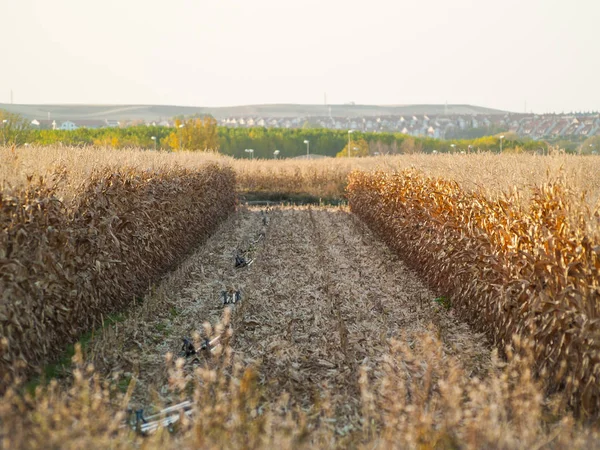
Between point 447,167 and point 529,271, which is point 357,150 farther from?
point 529,271

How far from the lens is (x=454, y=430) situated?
6.07 metres

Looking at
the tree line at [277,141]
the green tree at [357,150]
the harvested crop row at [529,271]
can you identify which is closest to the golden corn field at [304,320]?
the harvested crop row at [529,271]

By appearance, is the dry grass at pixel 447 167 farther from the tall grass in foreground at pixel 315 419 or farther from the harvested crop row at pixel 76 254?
the tall grass in foreground at pixel 315 419

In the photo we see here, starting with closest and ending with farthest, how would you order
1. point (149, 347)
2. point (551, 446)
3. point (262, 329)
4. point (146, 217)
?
point (551, 446)
point (149, 347)
point (262, 329)
point (146, 217)

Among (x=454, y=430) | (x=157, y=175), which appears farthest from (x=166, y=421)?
(x=157, y=175)

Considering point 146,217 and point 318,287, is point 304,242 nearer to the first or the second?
point 318,287

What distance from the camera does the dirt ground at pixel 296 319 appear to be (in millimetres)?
8156

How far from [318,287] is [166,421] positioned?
7634mm

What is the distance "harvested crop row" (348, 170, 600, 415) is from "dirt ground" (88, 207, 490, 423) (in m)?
0.67

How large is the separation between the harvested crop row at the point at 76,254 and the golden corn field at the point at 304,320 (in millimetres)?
36

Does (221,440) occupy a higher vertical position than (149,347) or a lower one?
higher

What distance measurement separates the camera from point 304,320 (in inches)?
431

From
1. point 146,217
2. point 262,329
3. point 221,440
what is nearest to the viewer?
point 221,440

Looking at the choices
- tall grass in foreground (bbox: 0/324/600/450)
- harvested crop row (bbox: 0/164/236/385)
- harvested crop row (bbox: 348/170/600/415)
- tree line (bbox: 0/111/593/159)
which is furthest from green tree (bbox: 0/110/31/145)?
tall grass in foreground (bbox: 0/324/600/450)
